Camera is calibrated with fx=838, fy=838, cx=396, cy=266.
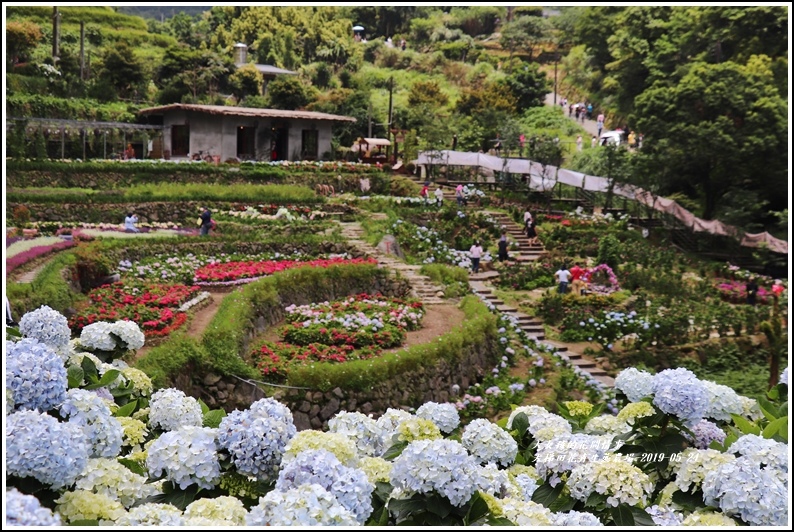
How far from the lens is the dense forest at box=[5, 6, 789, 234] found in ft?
85.9

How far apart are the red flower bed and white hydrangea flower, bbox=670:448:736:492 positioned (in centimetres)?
1237

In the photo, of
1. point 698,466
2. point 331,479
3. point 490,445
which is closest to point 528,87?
point 490,445

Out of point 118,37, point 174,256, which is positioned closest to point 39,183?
point 174,256

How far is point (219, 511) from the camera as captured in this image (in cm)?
237

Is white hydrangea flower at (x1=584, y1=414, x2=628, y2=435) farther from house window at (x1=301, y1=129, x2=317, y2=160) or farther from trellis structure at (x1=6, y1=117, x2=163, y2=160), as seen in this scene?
house window at (x1=301, y1=129, x2=317, y2=160)

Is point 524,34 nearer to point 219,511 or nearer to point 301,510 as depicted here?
point 219,511

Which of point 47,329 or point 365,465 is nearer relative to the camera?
point 365,465

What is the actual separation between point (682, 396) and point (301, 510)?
1.54 meters

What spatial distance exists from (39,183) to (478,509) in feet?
76.7

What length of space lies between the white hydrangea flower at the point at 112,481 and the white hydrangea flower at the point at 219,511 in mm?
365

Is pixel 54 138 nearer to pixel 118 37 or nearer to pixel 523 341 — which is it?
pixel 523 341

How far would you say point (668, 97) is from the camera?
26969mm

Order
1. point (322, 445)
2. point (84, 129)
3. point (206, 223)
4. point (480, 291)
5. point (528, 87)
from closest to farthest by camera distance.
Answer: point (322, 445)
point (480, 291)
point (206, 223)
point (84, 129)
point (528, 87)

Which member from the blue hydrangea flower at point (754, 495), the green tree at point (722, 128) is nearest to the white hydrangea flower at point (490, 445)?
the blue hydrangea flower at point (754, 495)
